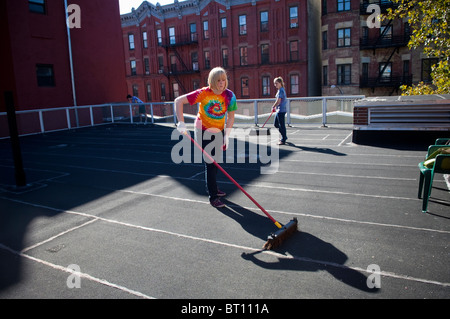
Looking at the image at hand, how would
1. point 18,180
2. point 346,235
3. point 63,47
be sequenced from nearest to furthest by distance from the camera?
point 346,235 → point 18,180 → point 63,47

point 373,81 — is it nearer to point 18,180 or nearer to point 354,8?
point 354,8

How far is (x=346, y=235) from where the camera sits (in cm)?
462

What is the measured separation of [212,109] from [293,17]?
3243 centimetres

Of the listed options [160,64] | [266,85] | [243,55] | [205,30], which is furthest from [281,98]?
[160,64]

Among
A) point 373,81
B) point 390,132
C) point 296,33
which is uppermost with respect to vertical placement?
point 296,33

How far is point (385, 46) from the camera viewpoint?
31312 millimetres

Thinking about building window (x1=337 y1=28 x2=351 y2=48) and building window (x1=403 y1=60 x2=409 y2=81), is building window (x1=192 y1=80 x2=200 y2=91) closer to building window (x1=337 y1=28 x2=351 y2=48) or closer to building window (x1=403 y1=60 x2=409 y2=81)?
building window (x1=337 y1=28 x2=351 y2=48)

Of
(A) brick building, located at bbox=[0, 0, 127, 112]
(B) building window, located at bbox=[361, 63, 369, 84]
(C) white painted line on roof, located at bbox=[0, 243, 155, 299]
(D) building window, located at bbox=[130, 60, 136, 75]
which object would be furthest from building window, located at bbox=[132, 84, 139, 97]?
(C) white painted line on roof, located at bbox=[0, 243, 155, 299]

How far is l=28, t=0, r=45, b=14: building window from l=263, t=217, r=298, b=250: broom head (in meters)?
20.8

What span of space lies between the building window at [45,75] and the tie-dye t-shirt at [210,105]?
1805cm

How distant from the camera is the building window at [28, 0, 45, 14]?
19.4m

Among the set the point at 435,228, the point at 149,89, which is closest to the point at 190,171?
the point at 435,228

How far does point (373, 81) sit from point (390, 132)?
23925mm

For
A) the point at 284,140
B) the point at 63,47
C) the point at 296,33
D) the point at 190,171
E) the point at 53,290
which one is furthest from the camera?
the point at 296,33
